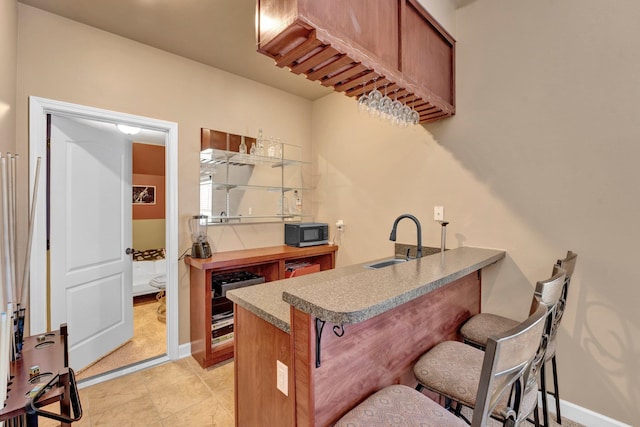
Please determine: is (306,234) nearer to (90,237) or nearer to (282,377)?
(90,237)

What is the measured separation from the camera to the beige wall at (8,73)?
58.6 inches

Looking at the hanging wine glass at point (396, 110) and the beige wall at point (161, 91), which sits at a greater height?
the beige wall at point (161, 91)

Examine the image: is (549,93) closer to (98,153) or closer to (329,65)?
(329,65)

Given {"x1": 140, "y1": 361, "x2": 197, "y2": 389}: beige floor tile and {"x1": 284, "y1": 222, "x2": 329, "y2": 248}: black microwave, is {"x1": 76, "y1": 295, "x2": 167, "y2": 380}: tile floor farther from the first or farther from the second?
{"x1": 284, "y1": 222, "x2": 329, "y2": 248}: black microwave

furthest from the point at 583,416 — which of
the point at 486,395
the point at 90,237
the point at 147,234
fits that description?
the point at 147,234

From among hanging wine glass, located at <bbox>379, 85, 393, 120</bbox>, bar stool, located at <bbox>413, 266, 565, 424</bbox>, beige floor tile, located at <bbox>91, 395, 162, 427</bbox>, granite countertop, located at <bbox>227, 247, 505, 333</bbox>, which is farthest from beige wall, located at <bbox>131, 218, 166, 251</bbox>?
bar stool, located at <bbox>413, 266, 565, 424</bbox>

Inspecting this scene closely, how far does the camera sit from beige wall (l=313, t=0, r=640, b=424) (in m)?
1.60

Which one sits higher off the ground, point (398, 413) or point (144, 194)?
point (144, 194)

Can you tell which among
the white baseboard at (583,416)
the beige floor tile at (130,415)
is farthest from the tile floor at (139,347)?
the white baseboard at (583,416)

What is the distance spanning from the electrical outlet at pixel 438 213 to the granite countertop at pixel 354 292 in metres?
0.63

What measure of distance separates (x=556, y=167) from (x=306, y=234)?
217 centimetres

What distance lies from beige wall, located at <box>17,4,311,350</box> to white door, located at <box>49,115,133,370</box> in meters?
0.29

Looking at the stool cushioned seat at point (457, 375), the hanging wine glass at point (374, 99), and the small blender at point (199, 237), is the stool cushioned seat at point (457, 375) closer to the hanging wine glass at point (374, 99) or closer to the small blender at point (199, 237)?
the hanging wine glass at point (374, 99)

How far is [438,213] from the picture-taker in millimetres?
2365
